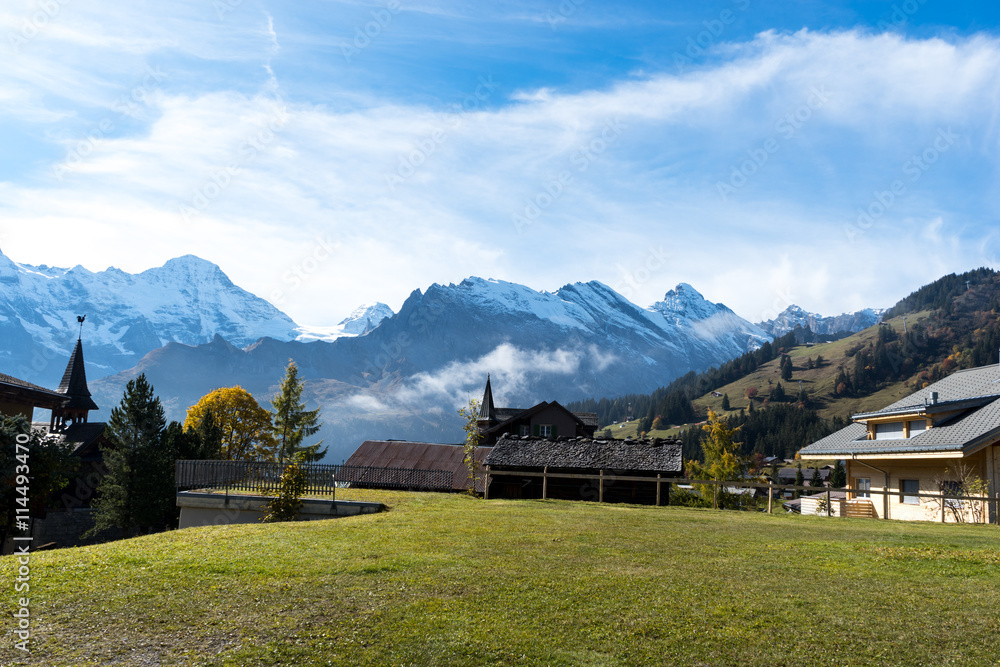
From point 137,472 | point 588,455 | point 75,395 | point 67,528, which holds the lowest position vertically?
point 67,528

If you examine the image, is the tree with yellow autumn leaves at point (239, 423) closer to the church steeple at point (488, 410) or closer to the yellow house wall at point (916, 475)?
the church steeple at point (488, 410)

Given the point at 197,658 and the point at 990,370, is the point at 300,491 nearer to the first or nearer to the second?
the point at 197,658

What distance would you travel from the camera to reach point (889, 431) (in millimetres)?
39000

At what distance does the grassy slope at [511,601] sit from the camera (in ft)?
29.8

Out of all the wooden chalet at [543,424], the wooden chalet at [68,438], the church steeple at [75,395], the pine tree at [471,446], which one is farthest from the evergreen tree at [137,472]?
the wooden chalet at [543,424]

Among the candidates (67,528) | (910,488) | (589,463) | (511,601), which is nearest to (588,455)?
(589,463)

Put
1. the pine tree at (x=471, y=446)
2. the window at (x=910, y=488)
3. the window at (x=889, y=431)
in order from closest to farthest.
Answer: the window at (x=910, y=488), the window at (x=889, y=431), the pine tree at (x=471, y=446)

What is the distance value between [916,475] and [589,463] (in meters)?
17.6

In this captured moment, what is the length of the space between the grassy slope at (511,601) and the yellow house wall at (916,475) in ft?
50.1

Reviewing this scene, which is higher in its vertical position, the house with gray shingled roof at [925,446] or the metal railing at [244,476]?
the house with gray shingled roof at [925,446]

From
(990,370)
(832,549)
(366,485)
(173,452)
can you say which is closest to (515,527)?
(832,549)

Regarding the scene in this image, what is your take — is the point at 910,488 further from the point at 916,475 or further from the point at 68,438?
the point at 68,438

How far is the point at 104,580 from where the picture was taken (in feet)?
41.2

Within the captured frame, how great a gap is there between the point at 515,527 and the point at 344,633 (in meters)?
11.4
